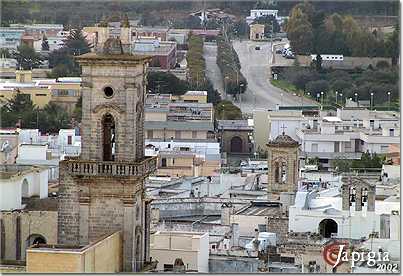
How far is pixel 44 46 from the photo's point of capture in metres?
55.1

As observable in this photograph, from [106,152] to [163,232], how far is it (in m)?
2.58

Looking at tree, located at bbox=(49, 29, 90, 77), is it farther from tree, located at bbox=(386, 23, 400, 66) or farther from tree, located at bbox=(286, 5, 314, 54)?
tree, located at bbox=(386, 23, 400, 66)

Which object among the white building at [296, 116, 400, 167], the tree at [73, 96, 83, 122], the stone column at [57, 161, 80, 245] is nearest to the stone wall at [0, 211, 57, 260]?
the stone column at [57, 161, 80, 245]

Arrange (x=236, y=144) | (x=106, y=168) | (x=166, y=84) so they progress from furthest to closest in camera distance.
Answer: (x=166, y=84), (x=236, y=144), (x=106, y=168)

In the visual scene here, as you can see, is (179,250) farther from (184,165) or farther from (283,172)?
(184,165)

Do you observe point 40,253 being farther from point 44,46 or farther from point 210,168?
point 44,46

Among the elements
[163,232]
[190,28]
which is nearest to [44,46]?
[190,28]

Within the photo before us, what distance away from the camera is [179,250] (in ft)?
59.2

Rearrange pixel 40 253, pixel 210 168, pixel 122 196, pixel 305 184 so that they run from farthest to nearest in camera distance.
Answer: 1. pixel 210 168
2. pixel 305 184
3. pixel 122 196
4. pixel 40 253

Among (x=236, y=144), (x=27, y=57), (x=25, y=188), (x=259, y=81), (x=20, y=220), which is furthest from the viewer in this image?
(x=259, y=81)

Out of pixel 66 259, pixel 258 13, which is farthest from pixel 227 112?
pixel 258 13

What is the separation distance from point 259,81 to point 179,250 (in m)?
34.8

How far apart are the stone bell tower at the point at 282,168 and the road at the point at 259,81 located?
2011cm

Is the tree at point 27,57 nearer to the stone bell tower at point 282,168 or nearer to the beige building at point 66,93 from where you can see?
the beige building at point 66,93
